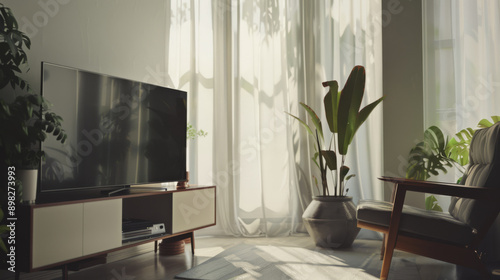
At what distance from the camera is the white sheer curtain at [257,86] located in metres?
3.97

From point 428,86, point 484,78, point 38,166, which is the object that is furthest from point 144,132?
point 484,78

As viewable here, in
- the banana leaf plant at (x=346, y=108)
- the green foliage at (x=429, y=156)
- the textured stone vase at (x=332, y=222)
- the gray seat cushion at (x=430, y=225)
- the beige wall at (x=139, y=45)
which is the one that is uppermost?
the beige wall at (x=139, y=45)

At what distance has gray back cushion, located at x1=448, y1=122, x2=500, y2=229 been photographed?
209cm

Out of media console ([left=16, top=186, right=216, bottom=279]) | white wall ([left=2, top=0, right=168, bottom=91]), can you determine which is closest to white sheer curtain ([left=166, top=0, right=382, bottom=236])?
white wall ([left=2, top=0, right=168, bottom=91])

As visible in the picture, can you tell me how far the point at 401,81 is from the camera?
377cm

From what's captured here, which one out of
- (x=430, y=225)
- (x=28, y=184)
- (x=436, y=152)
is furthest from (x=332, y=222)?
(x=28, y=184)

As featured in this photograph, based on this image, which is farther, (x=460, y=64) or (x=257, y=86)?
(x=257, y=86)

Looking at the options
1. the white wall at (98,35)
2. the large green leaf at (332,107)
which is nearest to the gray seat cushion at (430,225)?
the large green leaf at (332,107)

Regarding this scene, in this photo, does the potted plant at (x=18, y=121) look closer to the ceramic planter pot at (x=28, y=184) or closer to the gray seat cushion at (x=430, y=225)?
the ceramic planter pot at (x=28, y=184)

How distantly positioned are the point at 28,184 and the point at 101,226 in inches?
17.5

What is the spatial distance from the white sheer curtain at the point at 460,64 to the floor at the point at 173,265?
967 millimetres

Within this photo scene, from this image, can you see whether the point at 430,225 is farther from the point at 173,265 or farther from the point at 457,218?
the point at 173,265

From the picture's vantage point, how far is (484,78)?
11.7ft

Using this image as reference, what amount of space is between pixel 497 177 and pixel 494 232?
1.92 ft
